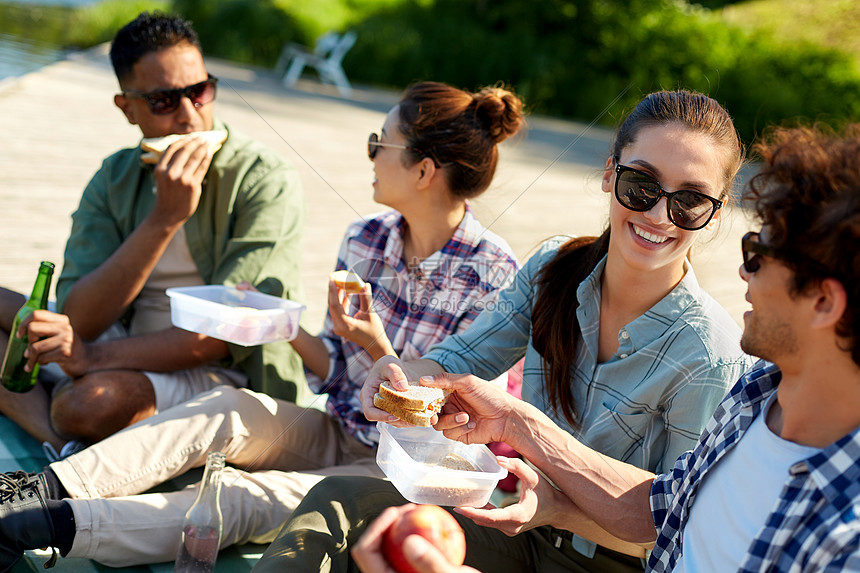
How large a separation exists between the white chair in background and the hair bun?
14448 millimetres

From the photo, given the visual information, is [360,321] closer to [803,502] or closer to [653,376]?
[653,376]

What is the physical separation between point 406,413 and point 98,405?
1398 mm

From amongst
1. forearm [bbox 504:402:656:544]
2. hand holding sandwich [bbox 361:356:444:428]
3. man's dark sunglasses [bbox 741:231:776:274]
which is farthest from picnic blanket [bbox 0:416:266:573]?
man's dark sunglasses [bbox 741:231:776:274]

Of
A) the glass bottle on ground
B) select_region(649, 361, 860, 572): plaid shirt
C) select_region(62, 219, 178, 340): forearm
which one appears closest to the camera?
select_region(649, 361, 860, 572): plaid shirt

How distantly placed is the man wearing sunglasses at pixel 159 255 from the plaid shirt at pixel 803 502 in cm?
187

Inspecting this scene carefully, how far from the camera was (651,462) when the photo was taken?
219 centimetres

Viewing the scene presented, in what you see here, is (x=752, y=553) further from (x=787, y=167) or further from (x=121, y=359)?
(x=121, y=359)

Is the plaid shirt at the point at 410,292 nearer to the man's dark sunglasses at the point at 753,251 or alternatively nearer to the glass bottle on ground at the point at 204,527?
the glass bottle on ground at the point at 204,527

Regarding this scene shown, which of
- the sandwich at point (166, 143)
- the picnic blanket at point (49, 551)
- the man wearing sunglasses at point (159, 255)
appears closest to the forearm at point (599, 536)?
the picnic blanket at point (49, 551)

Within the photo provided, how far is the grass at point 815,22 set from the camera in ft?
64.1

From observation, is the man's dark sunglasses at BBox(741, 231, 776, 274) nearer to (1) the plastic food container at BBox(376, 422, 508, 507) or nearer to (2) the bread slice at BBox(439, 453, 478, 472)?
(1) the plastic food container at BBox(376, 422, 508, 507)

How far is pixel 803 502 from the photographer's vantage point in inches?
55.3

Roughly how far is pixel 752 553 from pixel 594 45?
66.4 feet

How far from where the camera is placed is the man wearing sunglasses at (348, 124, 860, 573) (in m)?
1.38
